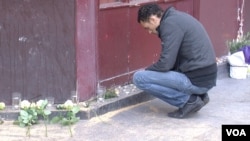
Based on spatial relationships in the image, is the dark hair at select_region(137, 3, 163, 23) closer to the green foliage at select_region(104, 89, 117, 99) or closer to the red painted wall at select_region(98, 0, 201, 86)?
the red painted wall at select_region(98, 0, 201, 86)

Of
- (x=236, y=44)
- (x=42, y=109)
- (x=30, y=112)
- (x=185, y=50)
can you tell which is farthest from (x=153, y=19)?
(x=236, y=44)

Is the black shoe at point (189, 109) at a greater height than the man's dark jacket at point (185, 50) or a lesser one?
lesser

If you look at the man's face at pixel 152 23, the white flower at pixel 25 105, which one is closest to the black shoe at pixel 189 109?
the man's face at pixel 152 23

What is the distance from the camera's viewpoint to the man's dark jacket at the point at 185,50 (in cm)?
641

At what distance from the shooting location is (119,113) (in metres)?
6.87

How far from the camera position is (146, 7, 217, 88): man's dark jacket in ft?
21.0

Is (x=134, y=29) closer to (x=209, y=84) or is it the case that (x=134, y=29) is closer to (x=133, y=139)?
(x=209, y=84)

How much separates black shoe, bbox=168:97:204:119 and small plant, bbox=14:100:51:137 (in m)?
1.37

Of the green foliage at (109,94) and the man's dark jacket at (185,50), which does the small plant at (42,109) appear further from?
the man's dark jacket at (185,50)

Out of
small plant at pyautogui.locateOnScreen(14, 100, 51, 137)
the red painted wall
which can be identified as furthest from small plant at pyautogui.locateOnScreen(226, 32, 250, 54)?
small plant at pyautogui.locateOnScreen(14, 100, 51, 137)

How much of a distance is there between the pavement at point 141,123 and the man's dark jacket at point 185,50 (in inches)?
18.2

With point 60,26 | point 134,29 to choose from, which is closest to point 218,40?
point 134,29

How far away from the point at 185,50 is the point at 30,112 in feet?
5.52

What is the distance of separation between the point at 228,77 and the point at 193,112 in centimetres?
240
